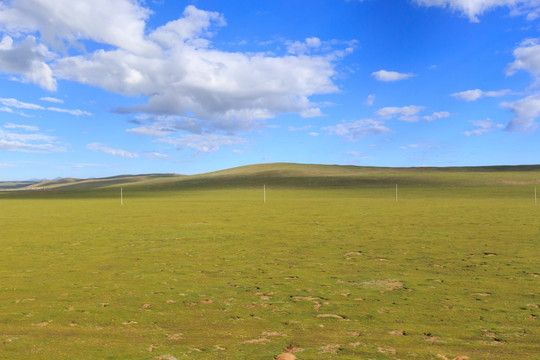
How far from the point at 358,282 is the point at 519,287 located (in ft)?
14.7

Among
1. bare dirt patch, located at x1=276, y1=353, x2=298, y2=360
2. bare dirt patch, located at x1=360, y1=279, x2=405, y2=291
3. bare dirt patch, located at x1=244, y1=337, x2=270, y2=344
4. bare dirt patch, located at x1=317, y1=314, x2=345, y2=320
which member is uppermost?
bare dirt patch, located at x1=276, y1=353, x2=298, y2=360

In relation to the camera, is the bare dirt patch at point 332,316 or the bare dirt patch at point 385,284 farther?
the bare dirt patch at point 385,284

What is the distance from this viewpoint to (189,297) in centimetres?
1028

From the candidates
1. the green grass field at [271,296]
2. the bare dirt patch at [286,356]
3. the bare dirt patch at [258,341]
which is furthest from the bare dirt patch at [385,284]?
the bare dirt patch at [286,356]

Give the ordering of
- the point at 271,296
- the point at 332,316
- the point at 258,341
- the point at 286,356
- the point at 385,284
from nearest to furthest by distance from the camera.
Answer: the point at 286,356 → the point at 258,341 → the point at 332,316 → the point at 271,296 → the point at 385,284

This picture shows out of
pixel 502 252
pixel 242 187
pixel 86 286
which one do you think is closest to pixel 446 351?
pixel 86 286

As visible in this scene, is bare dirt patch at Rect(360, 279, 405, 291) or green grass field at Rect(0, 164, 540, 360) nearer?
green grass field at Rect(0, 164, 540, 360)

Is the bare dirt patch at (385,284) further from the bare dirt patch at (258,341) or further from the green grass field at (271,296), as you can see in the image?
the bare dirt patch at (258,341)

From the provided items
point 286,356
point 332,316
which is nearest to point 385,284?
point 332,316

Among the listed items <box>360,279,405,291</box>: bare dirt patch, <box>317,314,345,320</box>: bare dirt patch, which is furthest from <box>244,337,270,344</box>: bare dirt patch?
<box>360,279,405,291</box>: bare dirt patch

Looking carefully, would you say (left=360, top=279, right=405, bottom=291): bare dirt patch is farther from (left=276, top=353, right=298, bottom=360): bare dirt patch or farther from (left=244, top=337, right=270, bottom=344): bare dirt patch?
(left=276, top=353, right=298, bottom=360): bare dirt patch

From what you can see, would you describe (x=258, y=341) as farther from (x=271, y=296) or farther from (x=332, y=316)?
(x=271, y=296)

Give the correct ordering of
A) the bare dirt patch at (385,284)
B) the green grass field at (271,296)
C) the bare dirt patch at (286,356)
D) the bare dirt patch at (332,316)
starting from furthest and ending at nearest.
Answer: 1. the bare dirt patch at (385,284)
2. the bare dirt patch at (332,316)
3. the green grass field at (271,296)
4. the bare dirt patch at (286,356)

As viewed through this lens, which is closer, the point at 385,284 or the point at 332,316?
the point at 332,316
